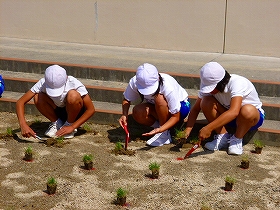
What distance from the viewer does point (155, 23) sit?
32.8ft

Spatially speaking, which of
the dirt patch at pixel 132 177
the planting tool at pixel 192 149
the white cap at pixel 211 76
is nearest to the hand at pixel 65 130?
the dirt patch at pixel 132 177

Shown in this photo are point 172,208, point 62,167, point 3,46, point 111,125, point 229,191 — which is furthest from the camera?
point 3,46

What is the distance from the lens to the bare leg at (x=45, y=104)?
6.44 m

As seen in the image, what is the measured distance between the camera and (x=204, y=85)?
579cm

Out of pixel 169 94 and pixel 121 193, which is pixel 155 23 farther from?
pixel 121 193

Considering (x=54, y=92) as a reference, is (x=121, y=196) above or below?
below

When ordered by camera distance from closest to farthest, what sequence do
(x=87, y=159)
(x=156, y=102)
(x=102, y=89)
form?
(x=87, y=159) < (x=156, y=102) < (x=102, y=89)

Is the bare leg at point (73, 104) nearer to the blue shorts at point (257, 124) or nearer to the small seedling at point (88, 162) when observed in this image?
the small seedling at point (88, 162)

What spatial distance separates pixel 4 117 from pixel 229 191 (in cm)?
341

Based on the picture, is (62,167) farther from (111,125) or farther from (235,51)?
(235,51)

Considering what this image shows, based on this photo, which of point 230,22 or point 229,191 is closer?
point 229,191

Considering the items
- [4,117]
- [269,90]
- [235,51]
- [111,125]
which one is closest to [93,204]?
[111,125]

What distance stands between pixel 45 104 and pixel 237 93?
2.16 m

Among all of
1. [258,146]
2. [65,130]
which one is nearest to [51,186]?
[65,130]
